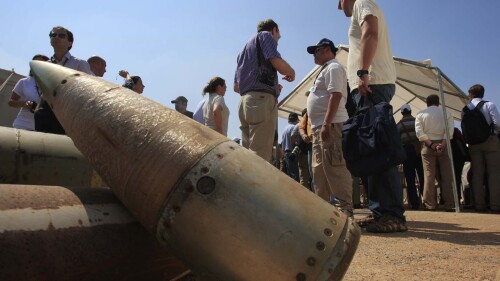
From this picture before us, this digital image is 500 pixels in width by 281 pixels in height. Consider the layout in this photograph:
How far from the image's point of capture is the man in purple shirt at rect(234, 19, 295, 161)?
4.02 m

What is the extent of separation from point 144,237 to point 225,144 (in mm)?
511

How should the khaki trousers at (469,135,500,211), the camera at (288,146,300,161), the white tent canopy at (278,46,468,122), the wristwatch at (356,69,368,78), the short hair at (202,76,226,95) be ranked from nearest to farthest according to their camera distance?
the wristwatch at (356,69,368,78) < the short hair at (202,76,226,95) < the khaki trousers at (469,135,500,211) < the white tent canopy at (278,46,468,122) < the camera at (288,146,300,161)

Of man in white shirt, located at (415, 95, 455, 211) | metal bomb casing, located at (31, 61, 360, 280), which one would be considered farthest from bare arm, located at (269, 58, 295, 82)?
man in white shirt, located at (415, 95, 455, 211)

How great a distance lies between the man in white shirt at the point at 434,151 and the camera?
254 inches

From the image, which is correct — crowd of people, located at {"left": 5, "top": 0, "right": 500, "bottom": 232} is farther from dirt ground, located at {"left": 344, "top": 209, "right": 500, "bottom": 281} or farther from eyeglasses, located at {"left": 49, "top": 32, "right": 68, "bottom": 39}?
dirt ground, located at {"left": 344, "top": 209, "right": 500, "bottom": 281}

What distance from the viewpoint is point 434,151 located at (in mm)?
6473

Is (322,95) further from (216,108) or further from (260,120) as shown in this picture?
(216,108)

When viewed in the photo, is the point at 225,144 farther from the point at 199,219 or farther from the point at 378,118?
the point at 378,118

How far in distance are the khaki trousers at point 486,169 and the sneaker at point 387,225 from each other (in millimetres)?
3807

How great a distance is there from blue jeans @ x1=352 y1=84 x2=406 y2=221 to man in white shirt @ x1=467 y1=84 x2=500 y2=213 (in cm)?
373

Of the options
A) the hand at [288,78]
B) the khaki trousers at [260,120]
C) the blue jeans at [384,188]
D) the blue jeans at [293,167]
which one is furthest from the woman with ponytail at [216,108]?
the blue jeans at [293,167]

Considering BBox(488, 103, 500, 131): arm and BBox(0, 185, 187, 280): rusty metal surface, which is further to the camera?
BBox(488, 103, 500, 131): arm

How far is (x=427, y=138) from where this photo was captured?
21.3 feet

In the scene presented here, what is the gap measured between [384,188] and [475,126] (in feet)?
12.4
